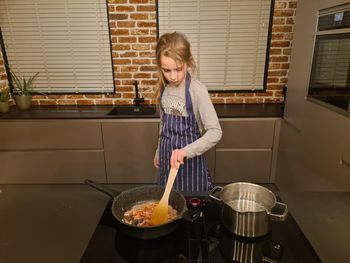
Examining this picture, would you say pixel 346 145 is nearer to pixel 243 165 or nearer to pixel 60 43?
pixel 243 165

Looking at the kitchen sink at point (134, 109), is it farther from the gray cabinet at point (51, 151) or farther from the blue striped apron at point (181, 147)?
the blue striped apron at point (181, 147)

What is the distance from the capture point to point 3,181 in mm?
2500

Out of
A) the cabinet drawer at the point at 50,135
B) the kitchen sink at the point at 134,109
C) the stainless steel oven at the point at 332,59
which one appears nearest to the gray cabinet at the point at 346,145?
the stainless steel oven at the point at 332,59

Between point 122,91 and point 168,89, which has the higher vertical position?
point 168,89

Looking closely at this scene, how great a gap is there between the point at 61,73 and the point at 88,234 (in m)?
1.68

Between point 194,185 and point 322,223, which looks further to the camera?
point 194,185

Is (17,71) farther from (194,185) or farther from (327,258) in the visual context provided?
(327,258)

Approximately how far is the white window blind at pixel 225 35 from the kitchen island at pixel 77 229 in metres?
1.32

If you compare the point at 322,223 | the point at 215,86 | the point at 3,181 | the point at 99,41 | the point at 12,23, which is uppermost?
the point at 12,23

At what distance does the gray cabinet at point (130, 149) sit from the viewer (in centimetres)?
229

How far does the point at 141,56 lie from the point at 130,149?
0.87 m

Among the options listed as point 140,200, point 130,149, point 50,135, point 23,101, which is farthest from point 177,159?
point 23,101

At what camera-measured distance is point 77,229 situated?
1642 millimetres

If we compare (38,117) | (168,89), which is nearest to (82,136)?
(38,117)
